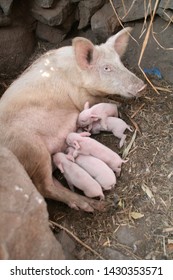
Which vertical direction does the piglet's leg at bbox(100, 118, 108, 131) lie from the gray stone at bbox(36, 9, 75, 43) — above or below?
below

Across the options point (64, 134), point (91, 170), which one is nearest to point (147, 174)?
point (91, 170)

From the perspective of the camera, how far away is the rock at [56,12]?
480cm

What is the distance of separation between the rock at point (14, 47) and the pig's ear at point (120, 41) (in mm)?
1115

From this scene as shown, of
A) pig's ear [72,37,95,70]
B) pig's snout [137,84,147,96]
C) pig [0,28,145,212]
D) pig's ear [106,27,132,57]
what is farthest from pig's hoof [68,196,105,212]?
pig's ear [106,27,132,57]

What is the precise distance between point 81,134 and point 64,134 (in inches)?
10.8

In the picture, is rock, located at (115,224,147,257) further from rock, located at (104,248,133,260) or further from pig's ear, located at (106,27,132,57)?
pig's ear, located at (106,27,132,57)

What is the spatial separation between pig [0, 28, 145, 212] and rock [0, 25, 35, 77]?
0.73 meters

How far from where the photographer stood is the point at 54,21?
488cm

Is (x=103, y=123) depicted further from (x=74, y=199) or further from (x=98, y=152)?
(x=74, y=199)

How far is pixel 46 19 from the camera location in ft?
16.1

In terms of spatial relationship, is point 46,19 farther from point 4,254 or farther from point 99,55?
point 4,254

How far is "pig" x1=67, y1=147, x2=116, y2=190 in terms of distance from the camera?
3.65 m

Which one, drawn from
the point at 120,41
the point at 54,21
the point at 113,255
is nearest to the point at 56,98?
the point at 120,41

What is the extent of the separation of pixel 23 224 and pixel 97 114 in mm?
1623
